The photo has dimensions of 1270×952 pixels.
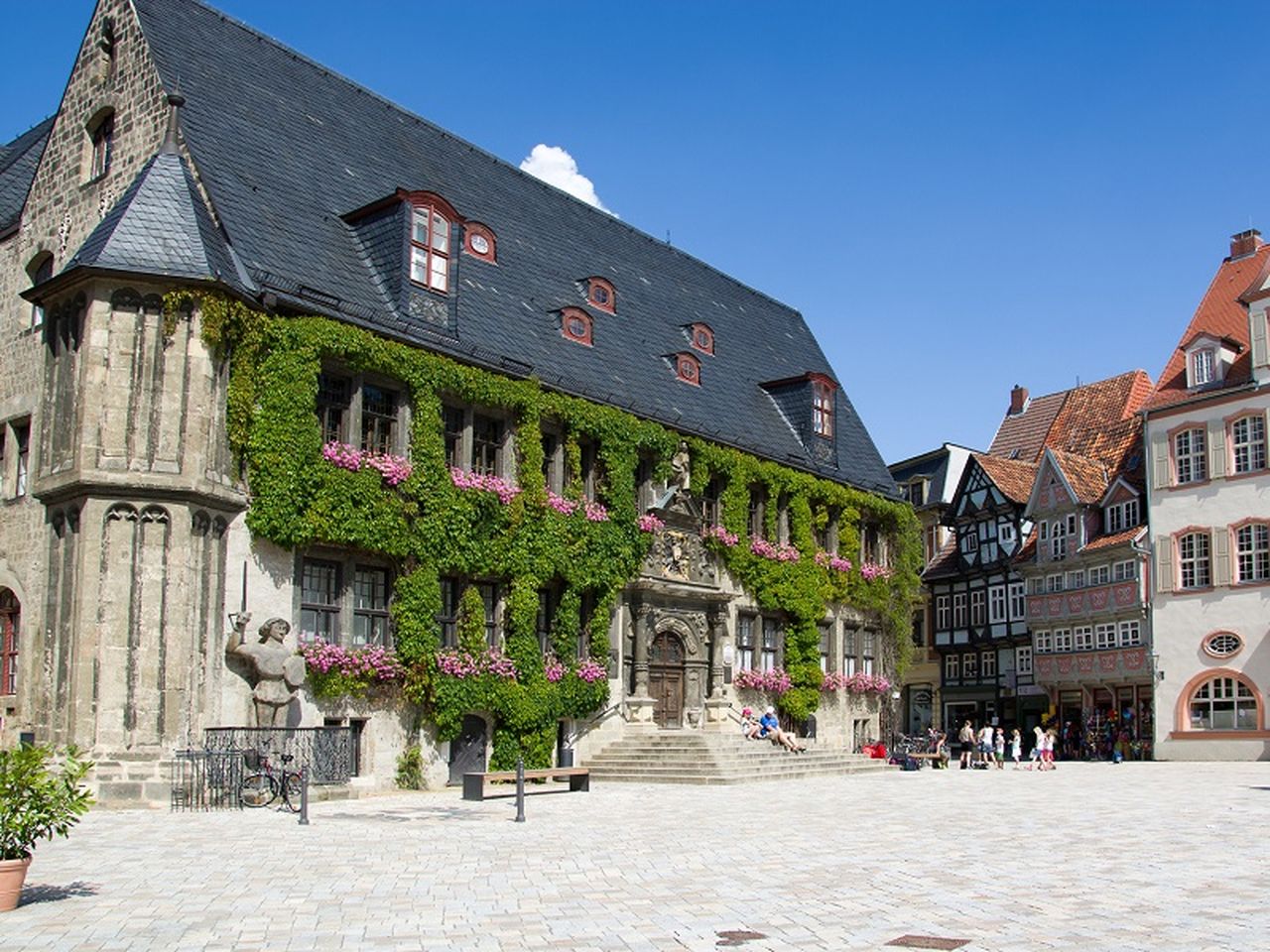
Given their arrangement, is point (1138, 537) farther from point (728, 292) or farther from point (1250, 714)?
point (728, 292)

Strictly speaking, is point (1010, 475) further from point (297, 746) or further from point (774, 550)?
point (297, 746)

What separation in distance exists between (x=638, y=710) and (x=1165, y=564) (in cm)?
1991

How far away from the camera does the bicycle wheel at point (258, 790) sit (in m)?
20.6

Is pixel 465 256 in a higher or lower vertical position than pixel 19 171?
lower

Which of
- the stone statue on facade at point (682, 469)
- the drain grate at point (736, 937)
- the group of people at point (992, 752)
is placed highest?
the stone statue on facade at point (682, 469)

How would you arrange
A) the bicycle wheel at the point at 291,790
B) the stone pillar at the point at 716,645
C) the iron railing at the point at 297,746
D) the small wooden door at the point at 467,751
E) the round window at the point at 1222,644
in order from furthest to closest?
the round window at the point at 1222,644 → the stone pillar at the point at 716,645 → the small wooden door at the point at 467,751 → the iron railing at the point at 297,746 → the bicycle wheel at the point at 291,790

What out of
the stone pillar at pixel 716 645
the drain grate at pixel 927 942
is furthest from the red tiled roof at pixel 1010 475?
the drain grate at pixel 927 942

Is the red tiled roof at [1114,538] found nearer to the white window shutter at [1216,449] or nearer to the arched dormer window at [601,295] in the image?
the white window shutter at [1216,449]

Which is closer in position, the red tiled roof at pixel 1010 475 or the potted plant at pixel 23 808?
the potted plant at pixel 23 808

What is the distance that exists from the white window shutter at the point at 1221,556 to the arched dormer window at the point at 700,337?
16.4 metres

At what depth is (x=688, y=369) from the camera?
35844 mm

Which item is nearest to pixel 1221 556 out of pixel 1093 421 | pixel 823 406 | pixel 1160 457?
pixel 1160 457

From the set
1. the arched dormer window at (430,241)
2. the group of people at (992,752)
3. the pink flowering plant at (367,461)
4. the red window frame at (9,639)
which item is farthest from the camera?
the group of people at (992,752)

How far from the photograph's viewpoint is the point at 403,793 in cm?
2469
